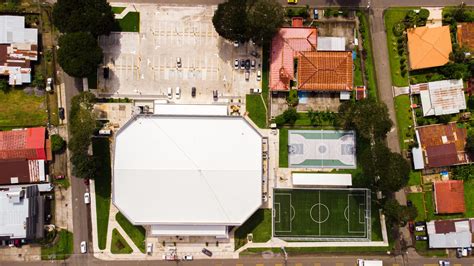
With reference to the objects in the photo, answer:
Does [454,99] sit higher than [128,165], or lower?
higher

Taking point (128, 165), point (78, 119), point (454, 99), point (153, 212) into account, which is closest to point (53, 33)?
point (78, 119)

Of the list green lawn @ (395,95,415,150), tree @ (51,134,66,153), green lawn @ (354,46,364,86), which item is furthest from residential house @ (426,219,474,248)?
tree @ (51,134,66,153)

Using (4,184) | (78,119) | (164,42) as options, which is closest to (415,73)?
(164,42)

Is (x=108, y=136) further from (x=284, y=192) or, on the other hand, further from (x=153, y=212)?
(x=284, y=192)

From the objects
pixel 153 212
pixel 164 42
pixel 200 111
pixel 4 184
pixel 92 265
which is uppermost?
pixel 164 42

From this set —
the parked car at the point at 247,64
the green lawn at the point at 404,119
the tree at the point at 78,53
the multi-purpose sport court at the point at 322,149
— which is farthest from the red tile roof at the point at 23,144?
the green lawn at the point at 404,119

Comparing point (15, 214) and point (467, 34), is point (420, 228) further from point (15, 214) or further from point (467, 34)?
point (15, 214)

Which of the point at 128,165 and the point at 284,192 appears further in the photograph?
the point at 284,192
